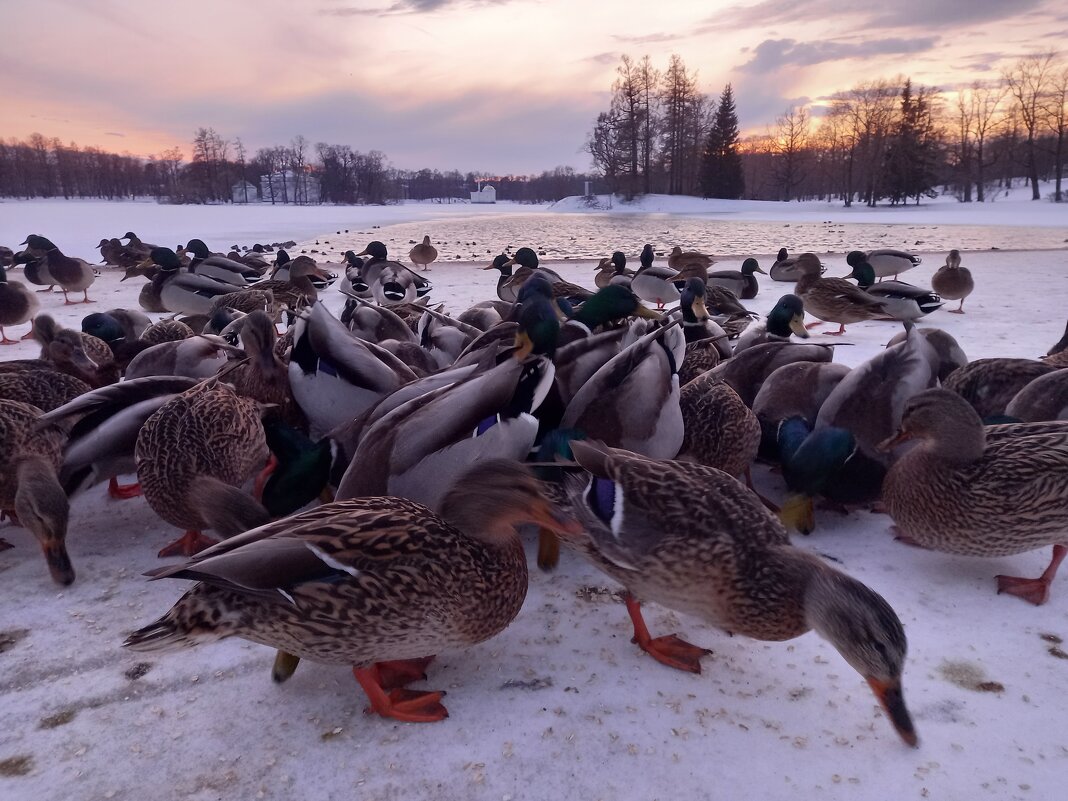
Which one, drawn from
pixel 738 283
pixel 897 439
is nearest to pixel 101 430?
pixel 897 439

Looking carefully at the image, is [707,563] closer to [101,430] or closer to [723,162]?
[101,430]

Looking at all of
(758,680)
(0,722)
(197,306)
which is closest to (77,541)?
(0,722)

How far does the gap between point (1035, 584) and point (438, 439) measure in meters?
2.23

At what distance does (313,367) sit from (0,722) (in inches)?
82.6

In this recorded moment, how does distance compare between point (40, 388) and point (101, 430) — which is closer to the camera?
point (101, 430)

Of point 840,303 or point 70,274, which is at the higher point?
point 70,274

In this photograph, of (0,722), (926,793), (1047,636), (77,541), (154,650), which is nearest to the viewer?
(926,793)

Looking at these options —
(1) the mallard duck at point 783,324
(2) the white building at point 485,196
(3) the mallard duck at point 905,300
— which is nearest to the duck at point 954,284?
(3) the mallard duck at point 905,300

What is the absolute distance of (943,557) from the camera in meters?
2.70

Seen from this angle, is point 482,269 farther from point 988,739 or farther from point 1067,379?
point 988,739

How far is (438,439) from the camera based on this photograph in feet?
8.51

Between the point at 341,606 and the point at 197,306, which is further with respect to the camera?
the point at 197,306

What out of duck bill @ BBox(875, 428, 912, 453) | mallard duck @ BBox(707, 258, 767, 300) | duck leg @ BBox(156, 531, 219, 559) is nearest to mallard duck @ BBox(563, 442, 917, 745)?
duck bill @ BBox(875, 428, 912, 453)

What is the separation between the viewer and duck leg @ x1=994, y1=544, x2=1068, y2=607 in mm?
2373
